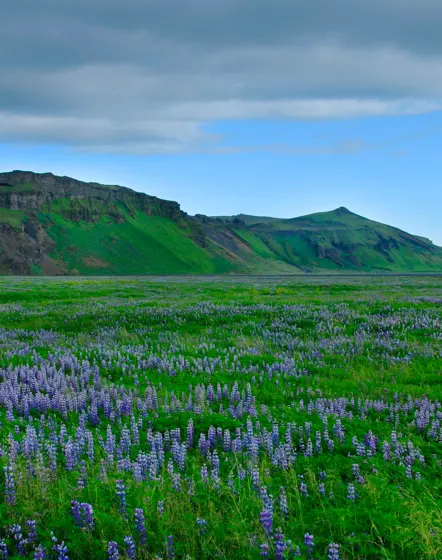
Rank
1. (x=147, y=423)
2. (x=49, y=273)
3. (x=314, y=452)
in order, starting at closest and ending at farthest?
(x=314, y=452), (x=147, y=423), (x=49, y=273)

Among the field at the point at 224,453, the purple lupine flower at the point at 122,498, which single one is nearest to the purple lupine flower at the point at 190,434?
the field at the point at 224,453

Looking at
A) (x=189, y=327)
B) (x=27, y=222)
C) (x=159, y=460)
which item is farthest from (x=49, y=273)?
(x=159, y=460)

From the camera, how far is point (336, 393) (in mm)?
8828

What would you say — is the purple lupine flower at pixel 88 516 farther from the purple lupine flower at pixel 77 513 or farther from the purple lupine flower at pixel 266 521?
the purple lupine flower at pixel 266 521

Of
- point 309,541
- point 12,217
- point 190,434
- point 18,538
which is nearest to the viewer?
point 309,541

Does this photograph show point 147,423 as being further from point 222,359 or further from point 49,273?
point 49,273

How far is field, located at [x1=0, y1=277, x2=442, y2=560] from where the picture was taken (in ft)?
12.8

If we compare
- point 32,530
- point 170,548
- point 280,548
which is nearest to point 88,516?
point 32,530

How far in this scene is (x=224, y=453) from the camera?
6.11 meters

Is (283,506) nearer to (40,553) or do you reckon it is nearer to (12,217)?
(40,553)

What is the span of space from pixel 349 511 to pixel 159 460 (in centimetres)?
231

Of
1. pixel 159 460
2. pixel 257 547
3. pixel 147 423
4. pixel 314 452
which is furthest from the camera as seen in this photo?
pixel 147 423

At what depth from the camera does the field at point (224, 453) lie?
3.89 m

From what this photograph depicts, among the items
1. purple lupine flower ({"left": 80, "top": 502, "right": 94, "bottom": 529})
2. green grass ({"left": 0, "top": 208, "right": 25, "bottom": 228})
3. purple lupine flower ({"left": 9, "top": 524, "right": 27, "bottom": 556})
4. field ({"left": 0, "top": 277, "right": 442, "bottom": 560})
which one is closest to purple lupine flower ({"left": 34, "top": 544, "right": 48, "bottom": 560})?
field ({"left": 0, "top": 277, "right": 442, "bottom": 560})
